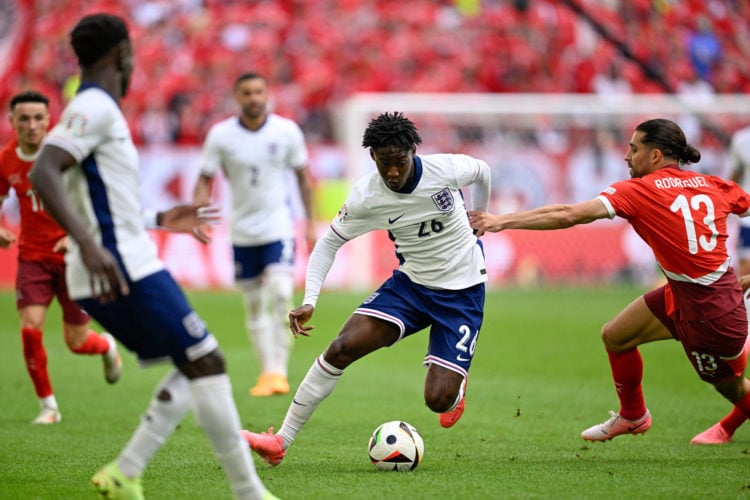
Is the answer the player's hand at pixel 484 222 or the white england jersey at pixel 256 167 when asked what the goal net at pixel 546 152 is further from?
the player's hand at pixel 484 222

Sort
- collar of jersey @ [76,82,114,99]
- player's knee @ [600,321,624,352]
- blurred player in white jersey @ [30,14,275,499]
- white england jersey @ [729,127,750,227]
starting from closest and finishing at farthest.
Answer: blurred player in white jersey @ [30,14,275,499] < collar of jersey @ [76,82,114,99] < player's knee @ [600,321,624,352] < white england jersey @ [729,127,750,227]

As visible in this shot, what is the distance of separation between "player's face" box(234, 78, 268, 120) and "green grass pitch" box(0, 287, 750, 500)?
272cm

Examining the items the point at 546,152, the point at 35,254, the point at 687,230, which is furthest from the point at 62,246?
the point at 546,152

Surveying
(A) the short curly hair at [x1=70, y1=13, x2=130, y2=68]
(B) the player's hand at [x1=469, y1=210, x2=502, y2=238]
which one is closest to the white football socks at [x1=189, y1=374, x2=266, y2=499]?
(A) the short curly hair at [x1=70, y1=13, x2=130, y2=68]

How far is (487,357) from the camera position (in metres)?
12.6

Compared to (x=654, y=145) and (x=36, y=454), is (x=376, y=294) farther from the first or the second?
(x=36, y=454)

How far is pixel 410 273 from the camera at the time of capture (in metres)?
6.86

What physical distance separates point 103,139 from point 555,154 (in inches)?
741

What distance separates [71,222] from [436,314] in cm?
286

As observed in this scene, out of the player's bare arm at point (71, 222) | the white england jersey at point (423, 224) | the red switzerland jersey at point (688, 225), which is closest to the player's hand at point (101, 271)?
the player's bare arm at point (71, 222)

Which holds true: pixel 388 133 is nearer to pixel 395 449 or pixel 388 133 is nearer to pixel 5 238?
pixel 395 449

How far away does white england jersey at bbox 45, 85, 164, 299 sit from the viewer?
4.78m

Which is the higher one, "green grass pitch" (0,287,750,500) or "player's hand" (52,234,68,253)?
"player's hand" (52,234,68,253)

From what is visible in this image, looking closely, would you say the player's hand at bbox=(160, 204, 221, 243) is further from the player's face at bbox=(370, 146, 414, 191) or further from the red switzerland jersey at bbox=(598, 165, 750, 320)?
the red switzerland jersey at bbox=(598, 165, 750, 320)
